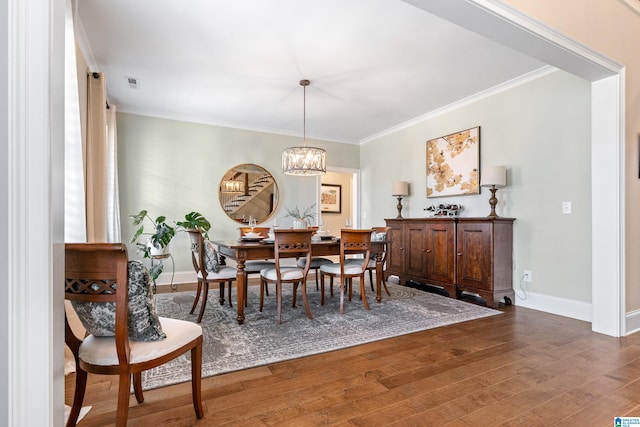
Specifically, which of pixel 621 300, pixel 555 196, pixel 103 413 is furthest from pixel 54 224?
pixel 555 196

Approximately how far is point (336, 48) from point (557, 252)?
3082 millimetres

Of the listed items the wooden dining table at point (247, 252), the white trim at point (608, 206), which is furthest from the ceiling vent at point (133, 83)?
the white trim at point (608, 206)

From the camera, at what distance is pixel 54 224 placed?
97cm

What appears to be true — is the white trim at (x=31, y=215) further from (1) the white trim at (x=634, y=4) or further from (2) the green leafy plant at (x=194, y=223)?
(1) the white trim at (x=634, y=4)

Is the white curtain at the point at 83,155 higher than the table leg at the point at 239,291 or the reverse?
higher

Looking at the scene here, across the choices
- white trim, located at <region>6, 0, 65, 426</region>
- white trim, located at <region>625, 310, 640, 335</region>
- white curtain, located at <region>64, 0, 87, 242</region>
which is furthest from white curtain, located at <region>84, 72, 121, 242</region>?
white trim, located at <region>625, 310, 640, 335</region>

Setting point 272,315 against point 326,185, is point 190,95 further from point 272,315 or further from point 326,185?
point 326,185

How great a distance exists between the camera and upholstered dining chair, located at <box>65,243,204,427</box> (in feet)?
4.11

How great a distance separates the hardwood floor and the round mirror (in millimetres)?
3572

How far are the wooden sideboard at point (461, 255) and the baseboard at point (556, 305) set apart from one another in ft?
0.53

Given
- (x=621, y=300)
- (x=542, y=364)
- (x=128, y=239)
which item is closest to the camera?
(x=542, y=364)

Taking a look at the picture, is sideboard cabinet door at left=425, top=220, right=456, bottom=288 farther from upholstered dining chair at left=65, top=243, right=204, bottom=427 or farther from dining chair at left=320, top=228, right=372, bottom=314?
upholstered dining chair at left=65, top=243, right=204, bottom=427

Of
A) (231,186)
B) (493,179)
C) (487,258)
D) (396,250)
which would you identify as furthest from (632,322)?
(231,186)

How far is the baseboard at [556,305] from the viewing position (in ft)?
10.5
